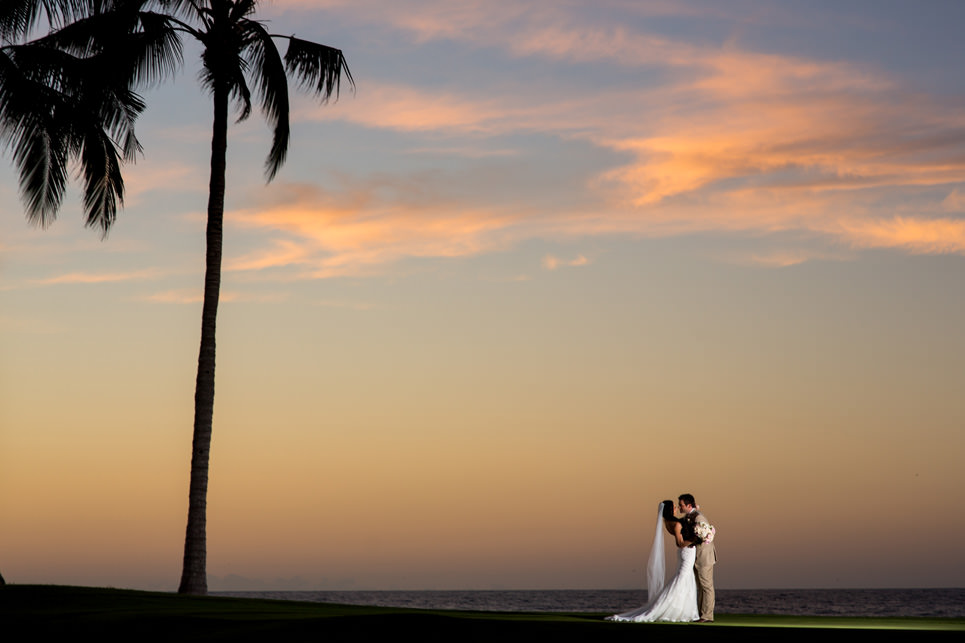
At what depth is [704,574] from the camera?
2028cm

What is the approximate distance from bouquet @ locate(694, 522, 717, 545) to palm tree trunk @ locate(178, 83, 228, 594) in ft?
42.1

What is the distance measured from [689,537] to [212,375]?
1323cm

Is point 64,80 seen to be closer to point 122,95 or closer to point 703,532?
point 122,95

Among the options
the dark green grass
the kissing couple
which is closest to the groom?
the kissing couple

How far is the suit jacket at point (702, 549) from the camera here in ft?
66.9

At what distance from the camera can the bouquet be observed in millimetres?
20344

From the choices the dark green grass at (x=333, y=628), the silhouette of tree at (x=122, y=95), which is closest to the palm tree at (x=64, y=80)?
the silhouette of tree at (x=122, y=95)

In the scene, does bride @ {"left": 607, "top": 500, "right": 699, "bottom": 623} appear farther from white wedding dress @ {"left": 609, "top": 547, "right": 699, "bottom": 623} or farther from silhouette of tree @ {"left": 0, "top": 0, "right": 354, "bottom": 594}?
silhouette of tree @ {"left": 0, "top": 0, "right": 354, "bottom": 594}

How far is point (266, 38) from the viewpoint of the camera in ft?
99.2

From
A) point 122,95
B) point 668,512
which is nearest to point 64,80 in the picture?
point 122,95

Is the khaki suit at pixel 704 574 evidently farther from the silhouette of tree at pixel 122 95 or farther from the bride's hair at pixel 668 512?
the silhouette of tree at pixel 122 95

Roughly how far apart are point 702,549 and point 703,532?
14.1 inches

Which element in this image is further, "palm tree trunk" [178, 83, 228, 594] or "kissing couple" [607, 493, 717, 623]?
"palm tree trunk" [178, 83, 228, 594]

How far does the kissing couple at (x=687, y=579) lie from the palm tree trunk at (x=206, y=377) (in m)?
11.7
